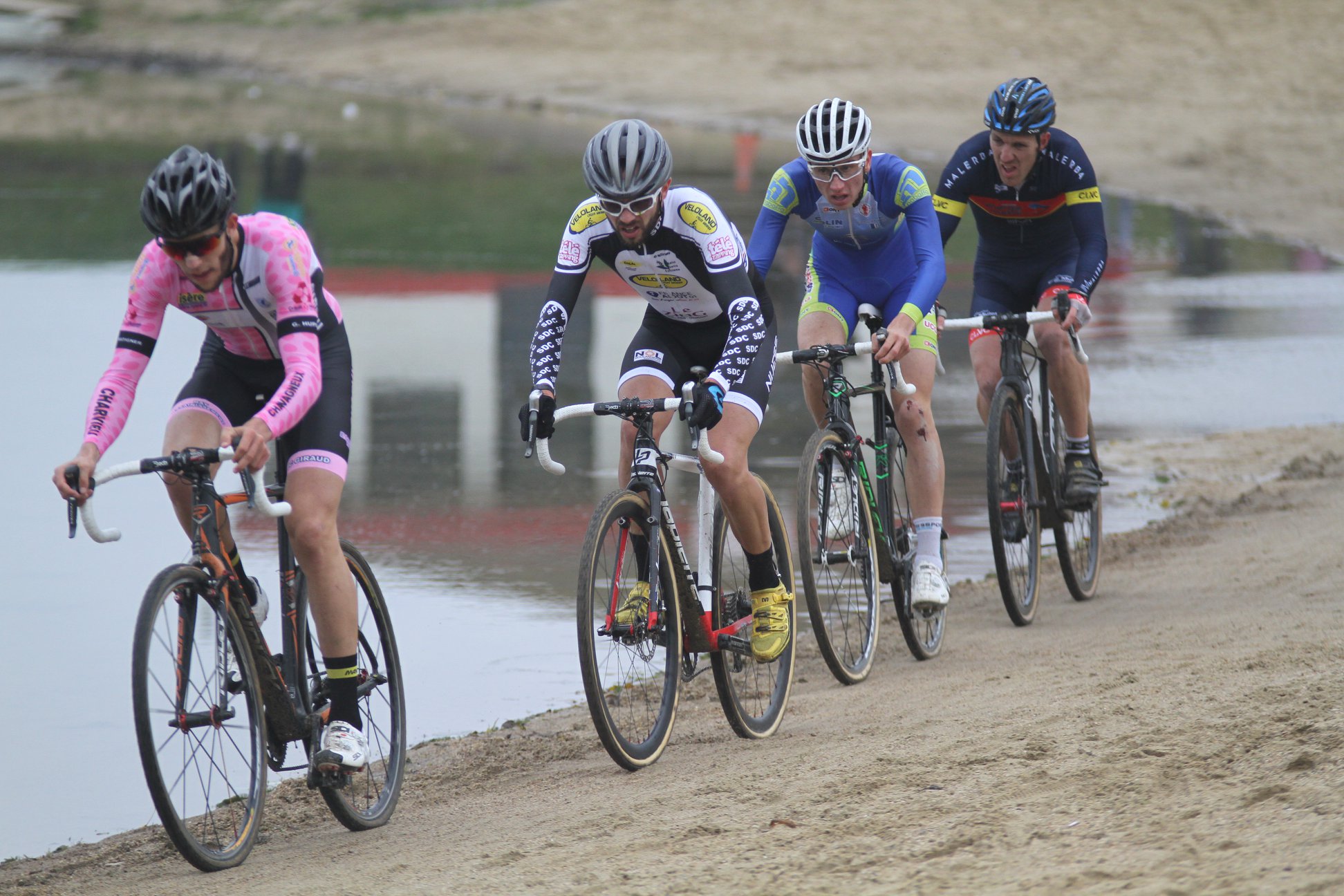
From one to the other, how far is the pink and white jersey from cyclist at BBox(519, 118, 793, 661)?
734mm

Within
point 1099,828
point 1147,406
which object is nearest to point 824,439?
point 1099,828

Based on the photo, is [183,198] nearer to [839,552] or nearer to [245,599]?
[245,599]

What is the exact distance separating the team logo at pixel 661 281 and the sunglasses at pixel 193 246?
1.50 m

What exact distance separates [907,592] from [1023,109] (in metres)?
2.04

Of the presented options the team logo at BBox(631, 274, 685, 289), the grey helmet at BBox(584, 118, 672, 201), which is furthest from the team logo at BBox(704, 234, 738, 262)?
the grey helmet at BBox(584, 118, 672, 201)

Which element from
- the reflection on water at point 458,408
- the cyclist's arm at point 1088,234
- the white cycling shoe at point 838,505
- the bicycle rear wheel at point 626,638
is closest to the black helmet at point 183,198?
the bicycle rear wheel at point 626,638

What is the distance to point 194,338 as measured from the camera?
513 inches

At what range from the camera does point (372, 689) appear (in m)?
4.86

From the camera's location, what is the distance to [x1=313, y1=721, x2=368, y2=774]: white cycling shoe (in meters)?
4.48

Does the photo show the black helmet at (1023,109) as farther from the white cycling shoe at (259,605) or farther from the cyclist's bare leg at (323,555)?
the white cycling shoe at (259,605)

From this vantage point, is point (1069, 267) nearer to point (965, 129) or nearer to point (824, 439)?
point (824, 439)

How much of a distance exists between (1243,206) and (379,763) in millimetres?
18567

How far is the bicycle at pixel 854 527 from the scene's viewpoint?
595cm

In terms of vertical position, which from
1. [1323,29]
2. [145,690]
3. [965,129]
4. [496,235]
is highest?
[1323,29]
